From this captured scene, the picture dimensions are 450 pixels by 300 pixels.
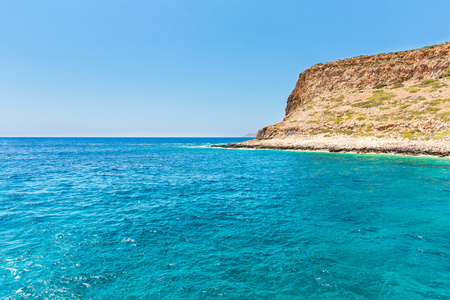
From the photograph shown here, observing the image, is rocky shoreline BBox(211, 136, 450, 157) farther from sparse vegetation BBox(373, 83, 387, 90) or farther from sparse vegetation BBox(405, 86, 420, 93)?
sparse vegetation BBox(373, 83, 387, 90)

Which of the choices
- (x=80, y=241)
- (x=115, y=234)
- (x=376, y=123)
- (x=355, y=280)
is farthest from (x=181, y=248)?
(x=376, y=123)

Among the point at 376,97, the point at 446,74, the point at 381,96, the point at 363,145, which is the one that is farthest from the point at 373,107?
the point at 446,74

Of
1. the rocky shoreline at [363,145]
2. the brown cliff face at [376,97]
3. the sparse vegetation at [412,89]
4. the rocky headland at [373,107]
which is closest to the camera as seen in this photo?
the rocky shoreline at [363,145]

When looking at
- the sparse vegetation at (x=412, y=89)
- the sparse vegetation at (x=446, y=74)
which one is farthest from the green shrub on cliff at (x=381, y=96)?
the sparse vegetation at (x=446, y=74)

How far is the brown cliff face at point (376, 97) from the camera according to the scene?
5922 centimetres

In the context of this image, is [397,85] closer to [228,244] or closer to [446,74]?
[446,74]

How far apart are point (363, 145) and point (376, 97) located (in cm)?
3159

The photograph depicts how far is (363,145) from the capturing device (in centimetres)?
5666

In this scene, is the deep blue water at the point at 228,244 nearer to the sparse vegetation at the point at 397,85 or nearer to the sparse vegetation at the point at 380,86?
the sparse vegetation at the point at 397,85

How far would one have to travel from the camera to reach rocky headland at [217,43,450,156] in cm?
5409

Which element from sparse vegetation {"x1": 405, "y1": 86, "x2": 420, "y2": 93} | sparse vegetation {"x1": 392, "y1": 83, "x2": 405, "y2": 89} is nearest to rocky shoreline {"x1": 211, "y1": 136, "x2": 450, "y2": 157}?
sparse vegetation {"x1": 405, "y1": 86, "x2": 420, "y2": 93}

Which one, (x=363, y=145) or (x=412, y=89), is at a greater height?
(x=412, y=89)

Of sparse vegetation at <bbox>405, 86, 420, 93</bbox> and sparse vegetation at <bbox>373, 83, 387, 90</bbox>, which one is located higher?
sparse vegetation at <bbox>373, 83, 387, 90</bbox>

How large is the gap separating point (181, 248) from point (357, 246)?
863 centimetres
